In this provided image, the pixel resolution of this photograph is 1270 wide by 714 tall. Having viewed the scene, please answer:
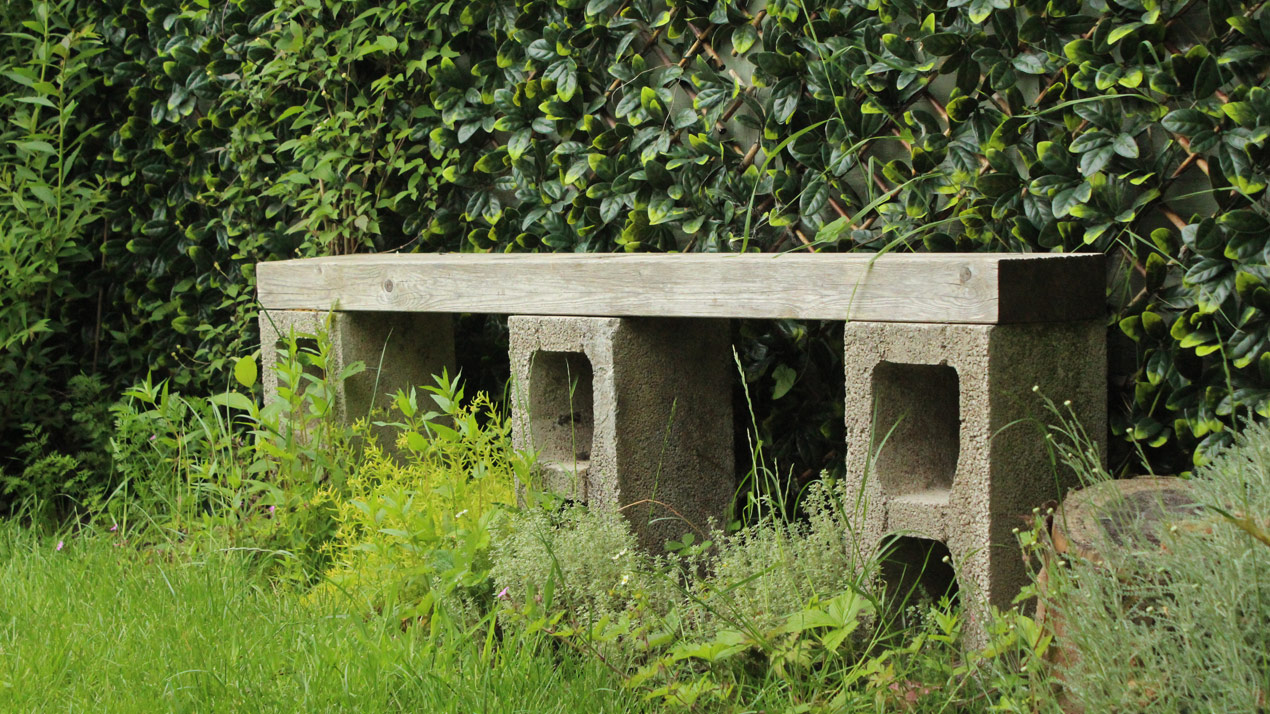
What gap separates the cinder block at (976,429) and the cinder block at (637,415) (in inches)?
18.4

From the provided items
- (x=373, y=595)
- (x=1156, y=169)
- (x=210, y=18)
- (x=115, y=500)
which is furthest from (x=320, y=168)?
(x=1156, y=169)

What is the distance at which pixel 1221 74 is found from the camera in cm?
211

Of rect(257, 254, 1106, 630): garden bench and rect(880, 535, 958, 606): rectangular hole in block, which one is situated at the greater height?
rect(257, 254, 1106, 630): garden bench

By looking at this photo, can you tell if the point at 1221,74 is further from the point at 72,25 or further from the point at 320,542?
the point at 72,25

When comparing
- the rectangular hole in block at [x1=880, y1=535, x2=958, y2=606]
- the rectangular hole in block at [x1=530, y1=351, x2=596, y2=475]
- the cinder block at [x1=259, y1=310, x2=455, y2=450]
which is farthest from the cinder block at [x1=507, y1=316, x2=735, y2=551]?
the cinder block at [x1=259, y1=310, x2=455, y2=450]

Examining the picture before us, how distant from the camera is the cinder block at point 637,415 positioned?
2.49 meters

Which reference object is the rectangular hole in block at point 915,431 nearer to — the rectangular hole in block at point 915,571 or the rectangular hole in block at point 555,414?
the rectangular hole in block at point 915,571

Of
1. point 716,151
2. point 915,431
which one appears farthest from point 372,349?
point 915,431

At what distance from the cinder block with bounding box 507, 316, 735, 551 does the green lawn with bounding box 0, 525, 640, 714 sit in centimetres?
46

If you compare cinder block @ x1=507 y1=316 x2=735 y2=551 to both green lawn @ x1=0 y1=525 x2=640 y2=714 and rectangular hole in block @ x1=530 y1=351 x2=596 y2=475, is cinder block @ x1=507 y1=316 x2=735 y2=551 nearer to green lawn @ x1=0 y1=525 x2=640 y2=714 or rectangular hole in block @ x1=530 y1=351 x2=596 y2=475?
rectangular hole in block @ x1=530 y1=351 x2=596 y2=475

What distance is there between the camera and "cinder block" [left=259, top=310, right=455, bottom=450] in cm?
308

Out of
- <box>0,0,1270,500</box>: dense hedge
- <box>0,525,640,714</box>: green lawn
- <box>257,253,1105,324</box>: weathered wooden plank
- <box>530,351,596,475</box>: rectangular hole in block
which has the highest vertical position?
<box>0,0,1270,500</box>: dense hedge

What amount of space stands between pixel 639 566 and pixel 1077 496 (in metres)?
0.84

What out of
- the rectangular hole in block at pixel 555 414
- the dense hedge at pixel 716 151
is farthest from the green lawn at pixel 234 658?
the dense hedge at pixel 716 151
